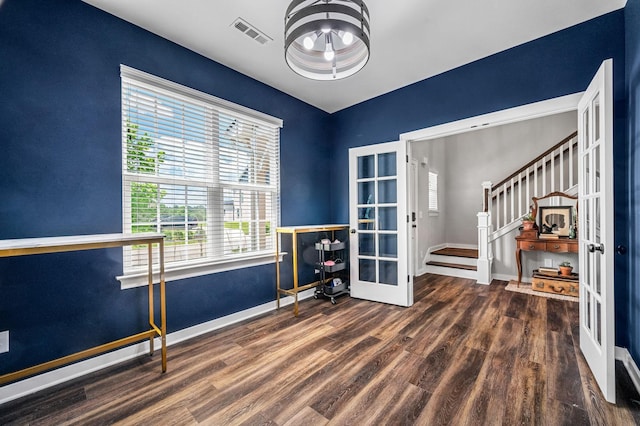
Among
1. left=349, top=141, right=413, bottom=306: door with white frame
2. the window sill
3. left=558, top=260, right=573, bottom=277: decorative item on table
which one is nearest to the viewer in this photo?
the window sill

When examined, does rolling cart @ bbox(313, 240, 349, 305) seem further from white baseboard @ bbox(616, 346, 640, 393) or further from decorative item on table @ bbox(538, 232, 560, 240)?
decorative item on table @ bbox(538, 232, 560, 240)

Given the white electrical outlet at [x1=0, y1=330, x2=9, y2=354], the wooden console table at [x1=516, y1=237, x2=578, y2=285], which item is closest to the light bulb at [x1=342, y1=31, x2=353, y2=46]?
the white electrical outlet at [x1=0, y1=330, x2=9, y2=354]

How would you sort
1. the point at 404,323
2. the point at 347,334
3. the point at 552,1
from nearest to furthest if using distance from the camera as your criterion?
the point at 552,1 < the point at 347,334 < the point at 404,323

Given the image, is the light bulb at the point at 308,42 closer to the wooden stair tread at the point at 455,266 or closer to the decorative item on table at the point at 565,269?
the decorative item on table at the point at 565,269

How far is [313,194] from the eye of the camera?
3.87 meters

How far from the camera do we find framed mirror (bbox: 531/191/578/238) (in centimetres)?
390

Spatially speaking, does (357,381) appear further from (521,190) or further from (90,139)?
(521,190)

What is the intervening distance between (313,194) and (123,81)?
7.78 feet

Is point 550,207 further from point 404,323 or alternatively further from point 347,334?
point 347,334

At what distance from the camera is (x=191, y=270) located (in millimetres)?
2541

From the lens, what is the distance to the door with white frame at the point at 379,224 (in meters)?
3.33

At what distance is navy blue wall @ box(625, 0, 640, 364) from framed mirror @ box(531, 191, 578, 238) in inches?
89.5

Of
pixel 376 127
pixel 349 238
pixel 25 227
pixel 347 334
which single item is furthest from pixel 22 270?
Answer: pixel 376 127

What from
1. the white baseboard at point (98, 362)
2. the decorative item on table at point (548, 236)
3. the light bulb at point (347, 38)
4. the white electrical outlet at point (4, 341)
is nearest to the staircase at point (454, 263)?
the decorative item on table at point (548, 236)
